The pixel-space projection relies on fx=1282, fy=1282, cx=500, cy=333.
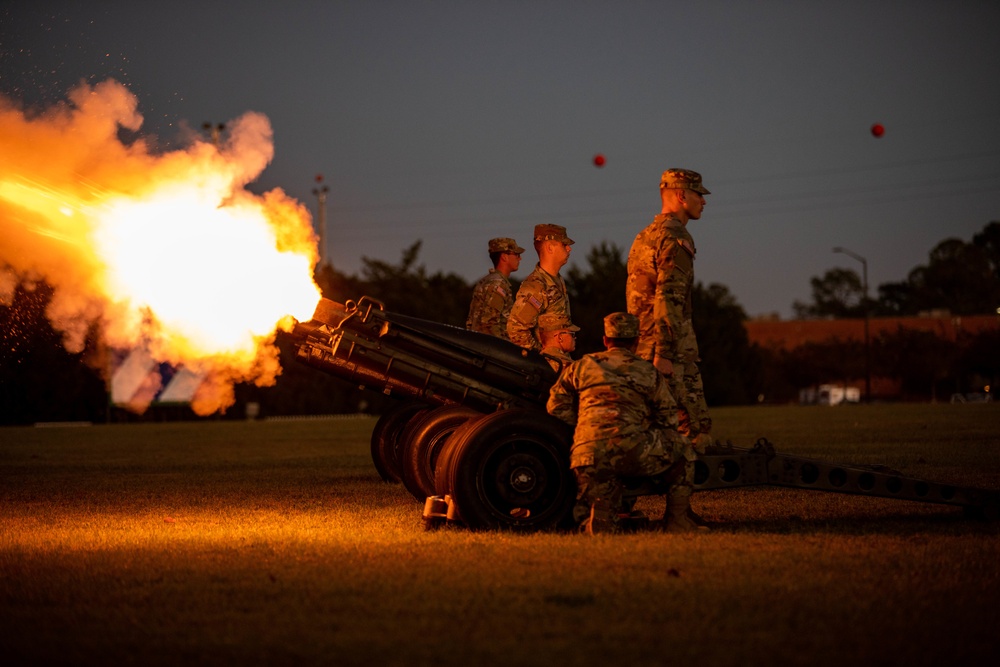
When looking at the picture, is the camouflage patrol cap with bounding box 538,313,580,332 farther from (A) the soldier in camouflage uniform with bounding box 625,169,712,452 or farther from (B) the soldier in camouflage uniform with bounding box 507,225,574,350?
(A) the soldier in camouflage uniform with bounding box 625,169,712,452

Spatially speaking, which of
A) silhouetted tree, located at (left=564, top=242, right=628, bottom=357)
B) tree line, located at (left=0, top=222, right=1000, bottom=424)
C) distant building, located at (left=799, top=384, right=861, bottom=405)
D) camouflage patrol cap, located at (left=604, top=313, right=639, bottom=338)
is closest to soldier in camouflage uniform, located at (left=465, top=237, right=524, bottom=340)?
camouflage patrol cap, located at (left=604, top=313, right=639, bottom=338)

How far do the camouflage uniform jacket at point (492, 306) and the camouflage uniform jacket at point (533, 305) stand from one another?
98cm

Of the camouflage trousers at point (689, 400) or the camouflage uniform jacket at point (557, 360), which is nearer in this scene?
the camouflage trousers at point (689, 400)

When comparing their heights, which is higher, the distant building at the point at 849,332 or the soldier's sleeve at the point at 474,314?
the distant building at the point at 849,332

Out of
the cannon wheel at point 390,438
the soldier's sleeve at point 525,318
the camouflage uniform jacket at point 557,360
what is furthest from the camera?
the cannon wheel at point 390,438

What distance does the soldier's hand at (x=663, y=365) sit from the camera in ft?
34.0

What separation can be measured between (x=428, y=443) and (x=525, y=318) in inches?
61.2

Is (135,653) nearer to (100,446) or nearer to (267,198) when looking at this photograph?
(267,198)

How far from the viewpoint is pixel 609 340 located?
33.2ft

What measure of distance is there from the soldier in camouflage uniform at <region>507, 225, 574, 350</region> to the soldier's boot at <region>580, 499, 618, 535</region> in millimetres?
2855

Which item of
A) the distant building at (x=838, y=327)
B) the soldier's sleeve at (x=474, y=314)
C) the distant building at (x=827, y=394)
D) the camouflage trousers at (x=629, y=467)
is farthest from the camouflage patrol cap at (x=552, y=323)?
the distant building at (x=838, y=327)

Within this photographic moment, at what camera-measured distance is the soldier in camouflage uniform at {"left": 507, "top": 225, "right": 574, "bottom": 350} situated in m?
12.6

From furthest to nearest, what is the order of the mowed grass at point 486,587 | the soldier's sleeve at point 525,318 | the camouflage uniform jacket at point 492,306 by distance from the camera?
the camouflage uniform jacket at point 492,306
the soldier's sleeve at point 525,318
the mowed grass at point 486,587

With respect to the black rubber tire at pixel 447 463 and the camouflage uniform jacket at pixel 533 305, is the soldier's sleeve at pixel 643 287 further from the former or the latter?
the black rubber tire at pixel 447 463
